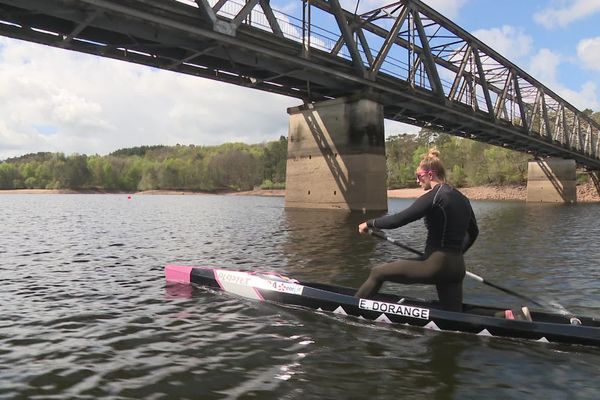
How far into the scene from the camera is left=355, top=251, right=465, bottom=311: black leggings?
6773mm

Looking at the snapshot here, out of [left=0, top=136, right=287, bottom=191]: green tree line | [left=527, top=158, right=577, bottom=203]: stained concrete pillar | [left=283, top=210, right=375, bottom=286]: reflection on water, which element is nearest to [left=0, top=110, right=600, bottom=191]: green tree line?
[left=0, top=136, right=287, bottom=191]: green tree line

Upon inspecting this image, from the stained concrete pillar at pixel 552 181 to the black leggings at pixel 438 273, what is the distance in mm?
78789

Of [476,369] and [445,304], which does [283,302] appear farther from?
[476,369]

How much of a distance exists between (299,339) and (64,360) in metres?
3.24

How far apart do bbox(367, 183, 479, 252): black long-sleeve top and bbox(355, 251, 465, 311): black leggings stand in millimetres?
182

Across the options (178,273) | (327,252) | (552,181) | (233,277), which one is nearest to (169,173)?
(552,181)

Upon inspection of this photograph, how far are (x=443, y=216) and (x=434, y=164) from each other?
0.86 metres

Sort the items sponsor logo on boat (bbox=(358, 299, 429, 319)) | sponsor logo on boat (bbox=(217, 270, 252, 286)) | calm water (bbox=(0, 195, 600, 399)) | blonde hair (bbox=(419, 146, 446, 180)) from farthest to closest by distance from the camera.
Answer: sponsor logo on boat (bbox=(217, 270, 252, 286)), sponsor logo on boat (bbox=(358, 299, 429, 319)), blonde hair (bbox=(419, 146, 446, 180)), calm water (bbox=(0, 195, 600, 399))

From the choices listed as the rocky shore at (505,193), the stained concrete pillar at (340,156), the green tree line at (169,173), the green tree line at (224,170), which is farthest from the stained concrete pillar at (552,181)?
the green tree line at (169,173)

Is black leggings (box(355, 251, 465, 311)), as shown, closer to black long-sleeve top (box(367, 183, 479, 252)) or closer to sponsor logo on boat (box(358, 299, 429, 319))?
black long-sleeve top (box(367, 183, 479, 252))

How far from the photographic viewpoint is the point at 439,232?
22.3 feet

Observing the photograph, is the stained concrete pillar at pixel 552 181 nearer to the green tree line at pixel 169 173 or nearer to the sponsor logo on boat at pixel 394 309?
the green tree line at pixel 169 173

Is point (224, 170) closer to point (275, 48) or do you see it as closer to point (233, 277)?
point (275, 48)

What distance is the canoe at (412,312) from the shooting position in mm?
6555
